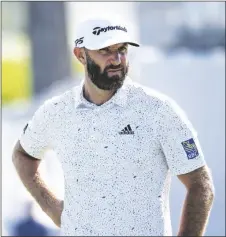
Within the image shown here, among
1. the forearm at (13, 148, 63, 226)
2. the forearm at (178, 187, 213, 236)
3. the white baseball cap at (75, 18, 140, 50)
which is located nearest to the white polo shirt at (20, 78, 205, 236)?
the forearm at (178, 187, 213, 236)

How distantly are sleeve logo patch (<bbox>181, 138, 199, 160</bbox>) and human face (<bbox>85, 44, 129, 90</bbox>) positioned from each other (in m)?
0.38

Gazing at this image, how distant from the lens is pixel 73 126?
3.39 meters

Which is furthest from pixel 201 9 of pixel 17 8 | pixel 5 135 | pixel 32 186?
pixel 17 8

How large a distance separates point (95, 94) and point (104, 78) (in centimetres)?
13

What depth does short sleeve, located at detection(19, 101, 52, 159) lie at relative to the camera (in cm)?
356

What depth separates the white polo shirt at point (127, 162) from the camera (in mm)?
3217

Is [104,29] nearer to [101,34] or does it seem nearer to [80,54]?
[101,34]

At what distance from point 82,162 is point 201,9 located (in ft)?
17.8

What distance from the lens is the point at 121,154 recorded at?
324 cm

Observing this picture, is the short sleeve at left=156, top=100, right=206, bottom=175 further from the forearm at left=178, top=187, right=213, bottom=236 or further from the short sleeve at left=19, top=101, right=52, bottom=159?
the short sleeve at left=19, top=101, right=52, bottom=159

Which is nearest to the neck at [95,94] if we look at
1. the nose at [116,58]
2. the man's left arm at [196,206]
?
the nose at [116,58]

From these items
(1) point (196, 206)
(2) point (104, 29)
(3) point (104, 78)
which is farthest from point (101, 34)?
(1) point (196, 206)

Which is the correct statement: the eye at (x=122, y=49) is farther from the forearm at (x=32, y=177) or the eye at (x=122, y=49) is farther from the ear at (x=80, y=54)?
the forearm at (x=32, y=177)

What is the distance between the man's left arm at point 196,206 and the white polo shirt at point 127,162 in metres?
0.07
